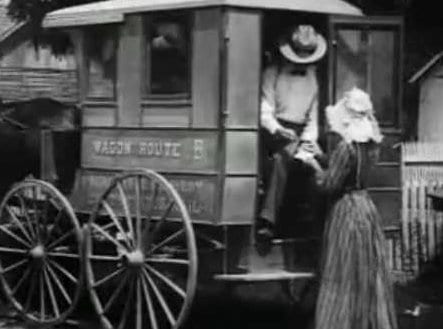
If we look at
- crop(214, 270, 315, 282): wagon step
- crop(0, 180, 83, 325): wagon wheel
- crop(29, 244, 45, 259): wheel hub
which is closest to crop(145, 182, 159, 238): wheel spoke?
crop(214, 270, 315, 282): wagon step

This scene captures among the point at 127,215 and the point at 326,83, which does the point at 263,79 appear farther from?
the point at 127,215

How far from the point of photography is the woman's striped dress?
24.1 feet

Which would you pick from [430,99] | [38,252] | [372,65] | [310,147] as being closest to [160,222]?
[310,147]

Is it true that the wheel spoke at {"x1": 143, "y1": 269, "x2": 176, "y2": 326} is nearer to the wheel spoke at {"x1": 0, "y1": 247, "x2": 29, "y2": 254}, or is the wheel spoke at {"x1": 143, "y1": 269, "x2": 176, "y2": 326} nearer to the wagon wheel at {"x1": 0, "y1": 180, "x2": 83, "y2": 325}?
the wagon wheel at {"x1": 0, "y1": 180, "x2": 83, "y2": 325}

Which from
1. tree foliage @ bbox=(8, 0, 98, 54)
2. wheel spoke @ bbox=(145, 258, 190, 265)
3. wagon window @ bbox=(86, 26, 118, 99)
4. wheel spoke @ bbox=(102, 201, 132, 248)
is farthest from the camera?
tree foliage @ bbox=(8, 0, 98, 54)

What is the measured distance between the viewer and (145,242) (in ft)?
26.2

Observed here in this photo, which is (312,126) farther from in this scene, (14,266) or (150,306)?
(14,266)

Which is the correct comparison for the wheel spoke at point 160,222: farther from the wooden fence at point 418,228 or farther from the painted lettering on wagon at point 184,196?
the wooden fence at point 418,228

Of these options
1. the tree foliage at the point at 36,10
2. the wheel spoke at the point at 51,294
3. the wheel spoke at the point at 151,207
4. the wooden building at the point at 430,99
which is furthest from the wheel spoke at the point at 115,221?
the wooden building at the point at 430,99

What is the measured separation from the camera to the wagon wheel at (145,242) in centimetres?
762

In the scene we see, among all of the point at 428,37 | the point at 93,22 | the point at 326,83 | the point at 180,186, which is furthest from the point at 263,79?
the point at 428,37

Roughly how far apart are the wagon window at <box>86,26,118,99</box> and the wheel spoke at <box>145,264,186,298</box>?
5.43 feet

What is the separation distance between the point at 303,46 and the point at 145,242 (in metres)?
1.93

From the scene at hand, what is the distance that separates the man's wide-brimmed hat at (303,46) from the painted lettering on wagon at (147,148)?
100cm
